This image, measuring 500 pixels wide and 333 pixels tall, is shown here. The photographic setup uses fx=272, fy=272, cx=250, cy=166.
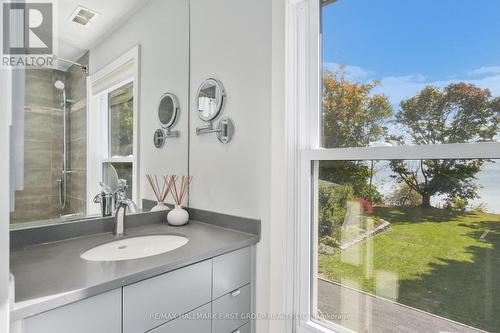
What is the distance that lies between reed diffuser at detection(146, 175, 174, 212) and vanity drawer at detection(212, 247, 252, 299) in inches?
23.0

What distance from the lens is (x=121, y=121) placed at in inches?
56.3

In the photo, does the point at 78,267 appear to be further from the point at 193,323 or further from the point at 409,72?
the point at 409,72

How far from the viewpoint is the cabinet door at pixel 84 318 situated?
2.28 feet

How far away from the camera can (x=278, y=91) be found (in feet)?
4.06

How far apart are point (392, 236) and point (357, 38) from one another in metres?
0.83

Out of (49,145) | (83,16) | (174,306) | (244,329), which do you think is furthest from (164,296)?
(83,16)

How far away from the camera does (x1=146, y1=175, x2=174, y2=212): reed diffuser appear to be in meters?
1.55

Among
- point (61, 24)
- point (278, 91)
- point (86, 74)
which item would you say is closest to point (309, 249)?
point (278, 91)

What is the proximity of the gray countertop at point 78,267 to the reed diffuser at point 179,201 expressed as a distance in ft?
0.70

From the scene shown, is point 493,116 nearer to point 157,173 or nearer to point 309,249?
point 309,249

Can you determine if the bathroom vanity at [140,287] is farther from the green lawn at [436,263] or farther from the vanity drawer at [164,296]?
the green lawn at [436,263]

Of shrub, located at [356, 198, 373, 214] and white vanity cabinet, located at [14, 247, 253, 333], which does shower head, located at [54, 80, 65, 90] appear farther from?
shrub, located at [356, 198, 373, 214]

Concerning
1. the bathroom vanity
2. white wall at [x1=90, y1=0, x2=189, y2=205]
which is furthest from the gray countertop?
white wall at [x1=90, y1=0, x2=189, y2=205]

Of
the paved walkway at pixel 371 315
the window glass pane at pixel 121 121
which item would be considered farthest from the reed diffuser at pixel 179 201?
the paved walkway at pixel 371 315
